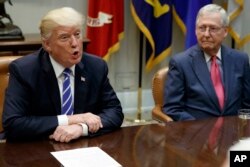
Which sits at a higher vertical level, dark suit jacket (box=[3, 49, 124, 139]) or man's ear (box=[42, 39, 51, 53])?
man's ear (box=[42, 39, 51, 53])

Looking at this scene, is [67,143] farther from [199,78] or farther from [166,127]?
[199,78]

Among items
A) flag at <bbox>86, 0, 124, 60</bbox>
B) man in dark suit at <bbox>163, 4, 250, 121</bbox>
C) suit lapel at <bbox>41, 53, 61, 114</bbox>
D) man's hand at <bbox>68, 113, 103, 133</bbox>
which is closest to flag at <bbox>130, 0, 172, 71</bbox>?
flag at <bbox>86, 0, 124, 60</bbox>

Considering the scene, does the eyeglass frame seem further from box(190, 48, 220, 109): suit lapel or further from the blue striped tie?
the blue striped tie

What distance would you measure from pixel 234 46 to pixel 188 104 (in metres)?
2.42

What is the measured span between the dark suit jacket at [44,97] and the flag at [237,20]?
104 inches

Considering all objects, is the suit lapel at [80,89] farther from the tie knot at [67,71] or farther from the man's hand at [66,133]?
the man's hand at [66,133]

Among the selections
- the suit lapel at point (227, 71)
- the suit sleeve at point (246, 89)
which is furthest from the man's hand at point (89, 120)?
the suit sleeve at point (246, 89)

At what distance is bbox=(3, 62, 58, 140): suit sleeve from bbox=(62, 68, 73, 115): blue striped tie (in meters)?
0.16

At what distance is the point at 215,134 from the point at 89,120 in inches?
23.3

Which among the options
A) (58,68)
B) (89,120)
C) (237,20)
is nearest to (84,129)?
(89,120)

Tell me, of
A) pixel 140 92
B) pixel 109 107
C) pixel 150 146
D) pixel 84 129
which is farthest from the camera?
pixel 140 92

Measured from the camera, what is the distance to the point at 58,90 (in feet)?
7.13

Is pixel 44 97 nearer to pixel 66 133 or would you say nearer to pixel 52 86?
pixel 52 86

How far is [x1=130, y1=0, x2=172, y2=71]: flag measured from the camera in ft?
14.8
